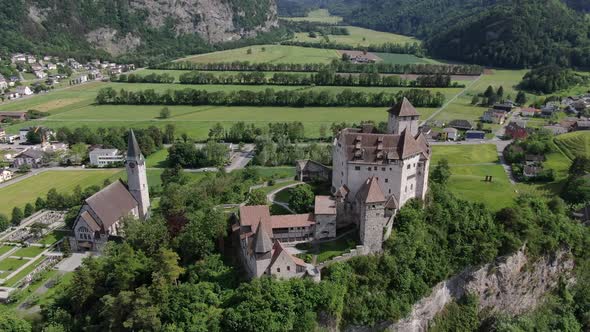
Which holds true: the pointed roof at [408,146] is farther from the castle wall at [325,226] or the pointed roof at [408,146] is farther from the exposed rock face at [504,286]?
the exposed rock face at [504,286]

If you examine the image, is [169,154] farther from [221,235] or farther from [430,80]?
[430,80]

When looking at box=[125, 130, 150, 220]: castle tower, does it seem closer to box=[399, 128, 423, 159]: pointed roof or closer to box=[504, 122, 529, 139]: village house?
box=[399, 128, 423, 159]: pointed roof

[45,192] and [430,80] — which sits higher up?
[430,80]

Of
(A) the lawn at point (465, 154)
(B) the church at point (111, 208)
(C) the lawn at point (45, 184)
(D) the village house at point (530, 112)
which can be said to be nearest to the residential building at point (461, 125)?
(A) the lawn at point (465, 154)

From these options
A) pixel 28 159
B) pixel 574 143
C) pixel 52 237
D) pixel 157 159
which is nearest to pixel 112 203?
pixel 52 237

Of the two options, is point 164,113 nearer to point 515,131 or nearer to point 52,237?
point 52,237

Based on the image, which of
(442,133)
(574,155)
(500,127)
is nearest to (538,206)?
(574,155)
